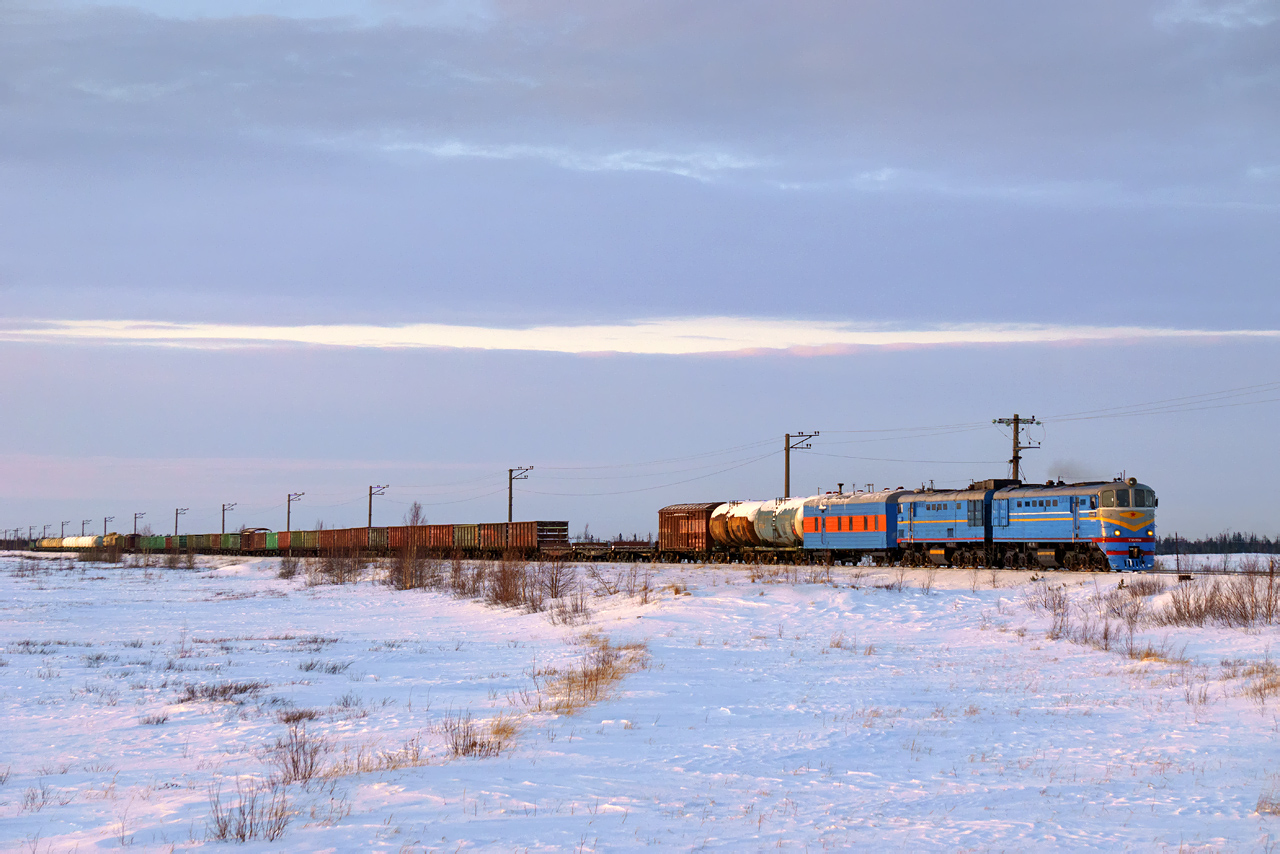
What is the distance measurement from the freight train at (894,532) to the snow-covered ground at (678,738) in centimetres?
1075

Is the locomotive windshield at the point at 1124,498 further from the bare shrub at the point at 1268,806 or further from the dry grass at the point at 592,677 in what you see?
the bare shrub at the point at 1268,806

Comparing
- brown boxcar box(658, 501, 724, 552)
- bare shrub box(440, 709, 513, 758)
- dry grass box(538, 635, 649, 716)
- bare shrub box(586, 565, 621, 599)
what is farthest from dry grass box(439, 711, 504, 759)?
brown boxcar box(658, 501, 724, 552)

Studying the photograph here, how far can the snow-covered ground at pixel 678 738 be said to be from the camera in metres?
9.20

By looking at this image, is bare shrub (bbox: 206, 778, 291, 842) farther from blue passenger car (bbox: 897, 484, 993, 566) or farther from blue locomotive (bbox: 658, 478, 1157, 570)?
blue passenger car (bbox: 897, 484, 993, 566)

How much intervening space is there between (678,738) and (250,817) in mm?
6059

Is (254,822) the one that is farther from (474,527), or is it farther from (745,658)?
(474,527)

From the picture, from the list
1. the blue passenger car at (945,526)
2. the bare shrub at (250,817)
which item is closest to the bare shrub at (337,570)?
the blue passenger car at (945,526)

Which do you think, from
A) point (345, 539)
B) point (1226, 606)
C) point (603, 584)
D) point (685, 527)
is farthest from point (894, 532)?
point (345, 539)

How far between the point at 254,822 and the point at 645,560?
57.6 meters

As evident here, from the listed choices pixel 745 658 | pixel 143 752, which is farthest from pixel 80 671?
pixel 745 658

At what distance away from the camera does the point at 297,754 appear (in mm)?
12344

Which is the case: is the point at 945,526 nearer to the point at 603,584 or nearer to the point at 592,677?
the point at 603,584

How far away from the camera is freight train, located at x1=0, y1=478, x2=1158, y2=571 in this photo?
38656 millimetres

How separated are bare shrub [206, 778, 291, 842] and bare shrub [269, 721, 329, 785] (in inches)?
18.3
